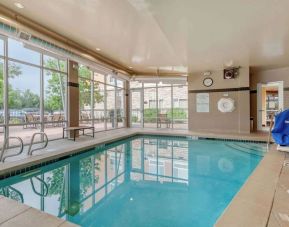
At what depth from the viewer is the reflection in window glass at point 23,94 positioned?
17.5ft

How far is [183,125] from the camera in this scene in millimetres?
10812

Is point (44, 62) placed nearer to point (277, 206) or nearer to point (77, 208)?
point (77, 208)

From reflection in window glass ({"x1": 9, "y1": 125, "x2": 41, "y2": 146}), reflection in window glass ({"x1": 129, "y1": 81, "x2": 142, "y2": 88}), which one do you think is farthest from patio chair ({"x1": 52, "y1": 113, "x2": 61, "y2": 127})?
reflection in window glass ({"x1": 129, "y1": 81, "x2": 142, "y2": 88})

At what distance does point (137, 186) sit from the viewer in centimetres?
333

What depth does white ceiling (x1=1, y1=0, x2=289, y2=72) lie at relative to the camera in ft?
11.0

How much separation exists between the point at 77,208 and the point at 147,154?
10.2 ft

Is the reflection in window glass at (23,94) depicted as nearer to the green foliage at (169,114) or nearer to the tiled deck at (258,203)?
the tiled deck at (258,203)

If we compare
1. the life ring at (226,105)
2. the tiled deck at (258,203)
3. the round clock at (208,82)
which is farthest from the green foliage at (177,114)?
the tiled deck at (258,203)

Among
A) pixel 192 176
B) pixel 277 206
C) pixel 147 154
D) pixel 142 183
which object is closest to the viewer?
pixel 277 206

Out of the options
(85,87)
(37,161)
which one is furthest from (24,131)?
(85,87)

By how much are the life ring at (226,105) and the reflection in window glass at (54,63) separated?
6.33 m

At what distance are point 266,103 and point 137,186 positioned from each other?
28.5ft

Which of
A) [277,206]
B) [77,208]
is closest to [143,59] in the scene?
[77,208]

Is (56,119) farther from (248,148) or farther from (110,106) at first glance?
(248,148)
